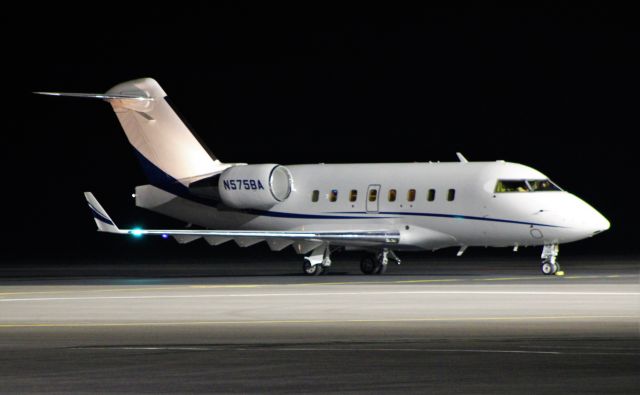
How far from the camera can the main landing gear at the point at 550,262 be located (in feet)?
134

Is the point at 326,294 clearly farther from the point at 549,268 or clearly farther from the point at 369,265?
the point at 369,265

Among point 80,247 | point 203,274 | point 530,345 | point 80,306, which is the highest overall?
point 530,345

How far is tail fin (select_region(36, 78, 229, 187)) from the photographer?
48.6m

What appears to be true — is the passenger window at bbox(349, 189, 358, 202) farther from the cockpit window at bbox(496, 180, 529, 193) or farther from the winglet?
the winglet

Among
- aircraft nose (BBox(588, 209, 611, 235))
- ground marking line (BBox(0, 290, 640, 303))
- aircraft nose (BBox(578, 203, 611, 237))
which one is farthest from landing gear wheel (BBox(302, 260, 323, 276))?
ground marking line (BBox(0, 290, 640, 303))

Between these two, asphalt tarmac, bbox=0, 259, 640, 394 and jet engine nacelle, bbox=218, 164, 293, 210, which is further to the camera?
jet engine nacelle, bbox=218, 164, 293, 210

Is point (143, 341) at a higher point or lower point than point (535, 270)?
higher

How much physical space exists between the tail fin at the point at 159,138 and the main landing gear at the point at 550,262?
12.1 m

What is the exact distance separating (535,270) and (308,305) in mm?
19724

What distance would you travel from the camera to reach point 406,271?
46531 mm

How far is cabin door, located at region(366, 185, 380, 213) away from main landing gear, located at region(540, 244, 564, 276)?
5.57m

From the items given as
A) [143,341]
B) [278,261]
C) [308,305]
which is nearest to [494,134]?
[278,261]

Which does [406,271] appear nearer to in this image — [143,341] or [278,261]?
[278,261]

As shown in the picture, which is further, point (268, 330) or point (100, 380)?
point (268, 330)
